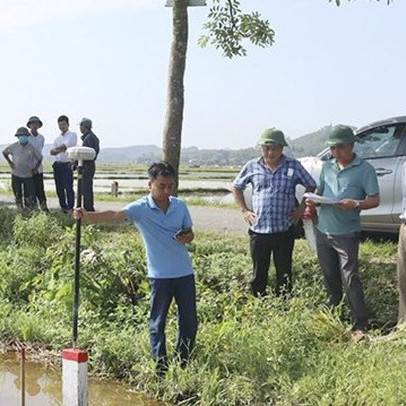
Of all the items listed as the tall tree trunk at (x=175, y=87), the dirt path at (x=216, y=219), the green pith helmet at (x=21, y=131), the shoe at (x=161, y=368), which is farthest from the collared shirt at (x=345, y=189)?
the green pith helmet at (x=21, y=131)

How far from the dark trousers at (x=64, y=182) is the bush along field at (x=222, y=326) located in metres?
2.96

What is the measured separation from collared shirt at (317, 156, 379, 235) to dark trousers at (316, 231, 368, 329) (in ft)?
0.26

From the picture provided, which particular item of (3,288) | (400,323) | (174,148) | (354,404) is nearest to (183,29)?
(174,148)

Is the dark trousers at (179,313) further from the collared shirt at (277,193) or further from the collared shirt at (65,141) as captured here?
the collared shirt at (65,141)

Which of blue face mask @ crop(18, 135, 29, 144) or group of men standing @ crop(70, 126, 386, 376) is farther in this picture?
blue face mask @ crop(18, 135, 29, 144)

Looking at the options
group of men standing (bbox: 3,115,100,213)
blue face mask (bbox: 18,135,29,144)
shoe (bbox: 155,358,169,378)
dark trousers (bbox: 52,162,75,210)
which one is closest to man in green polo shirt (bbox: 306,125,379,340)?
shoe (bbox: 155,358,169,378)

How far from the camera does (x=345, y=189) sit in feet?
20.4

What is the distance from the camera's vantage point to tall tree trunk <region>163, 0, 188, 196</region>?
820 centimetres

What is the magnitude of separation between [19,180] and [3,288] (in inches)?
177

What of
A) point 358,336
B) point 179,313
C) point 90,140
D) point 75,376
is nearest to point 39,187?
point 90,140

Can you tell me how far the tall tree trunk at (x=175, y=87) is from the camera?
820cm

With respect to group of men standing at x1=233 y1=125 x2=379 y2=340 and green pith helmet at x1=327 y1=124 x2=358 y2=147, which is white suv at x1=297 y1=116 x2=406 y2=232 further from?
green pith helmet at x1=327 y1=124 x2=358 y2=147

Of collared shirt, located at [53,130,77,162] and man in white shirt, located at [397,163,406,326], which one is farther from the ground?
collared shirt, located at [53,130,77,162]

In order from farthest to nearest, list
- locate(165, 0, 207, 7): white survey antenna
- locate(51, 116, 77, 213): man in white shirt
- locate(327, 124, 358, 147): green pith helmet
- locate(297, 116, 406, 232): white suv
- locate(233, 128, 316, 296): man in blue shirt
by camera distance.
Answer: locate(51, 116, 77, 213): man in white shirt → locate(297, 116, 406, 232): white suv → locate(165, 0, 207, 7): white survey antenna → locate(233, 128, 316, 296): man in blue shirt → locate(327, 124, 358, 147): green pith helmet
